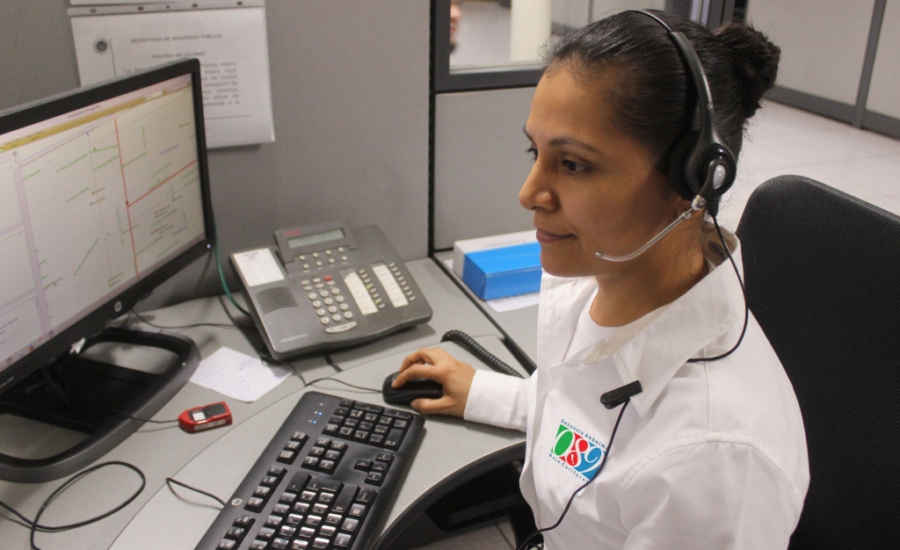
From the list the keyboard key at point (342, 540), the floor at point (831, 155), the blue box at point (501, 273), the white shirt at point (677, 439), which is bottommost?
the floor at point (831, 155)

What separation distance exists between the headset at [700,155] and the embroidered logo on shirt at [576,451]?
28cm

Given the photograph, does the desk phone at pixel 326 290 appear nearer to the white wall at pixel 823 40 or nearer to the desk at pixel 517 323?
the desk at pixel 517 323

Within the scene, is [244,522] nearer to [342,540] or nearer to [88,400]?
[342,540]

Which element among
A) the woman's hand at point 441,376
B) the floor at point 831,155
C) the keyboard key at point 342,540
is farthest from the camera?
the floor at point 831,155

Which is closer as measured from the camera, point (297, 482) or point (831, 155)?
point (297, 482)

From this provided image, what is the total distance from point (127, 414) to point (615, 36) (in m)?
0.80

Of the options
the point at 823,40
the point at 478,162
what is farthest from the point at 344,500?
the point at 823,40

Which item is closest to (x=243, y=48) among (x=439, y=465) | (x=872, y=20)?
(x=439, y=465)

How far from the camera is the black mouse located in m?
0.97

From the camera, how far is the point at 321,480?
2.63 ft

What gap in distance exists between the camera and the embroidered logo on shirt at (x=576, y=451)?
0.74 metres

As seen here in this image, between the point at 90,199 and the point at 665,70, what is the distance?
753 mm

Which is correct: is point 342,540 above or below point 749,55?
below

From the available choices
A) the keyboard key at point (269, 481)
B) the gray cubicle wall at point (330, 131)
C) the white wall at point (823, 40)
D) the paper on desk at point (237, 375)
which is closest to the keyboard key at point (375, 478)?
the keyboard key at point (269, 481)
